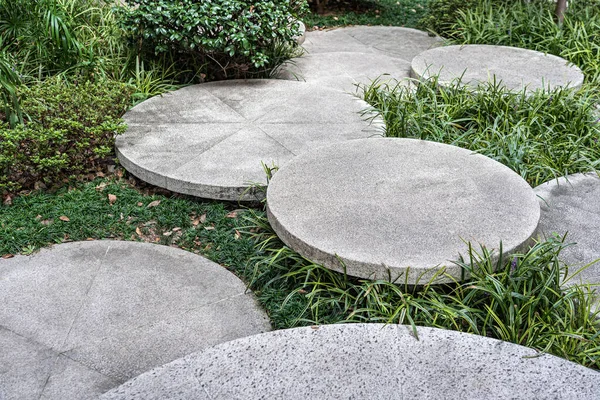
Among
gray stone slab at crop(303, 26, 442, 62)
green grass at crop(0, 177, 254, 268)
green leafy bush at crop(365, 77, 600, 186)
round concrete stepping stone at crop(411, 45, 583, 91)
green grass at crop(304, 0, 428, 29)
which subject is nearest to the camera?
green grass at crop(0, 177, 254, 268)

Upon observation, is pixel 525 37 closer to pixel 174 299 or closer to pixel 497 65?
pixel 497 65

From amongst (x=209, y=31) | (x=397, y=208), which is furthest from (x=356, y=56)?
(x=397, y=208)

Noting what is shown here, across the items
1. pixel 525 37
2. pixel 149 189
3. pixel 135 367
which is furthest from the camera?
pixel 525 37

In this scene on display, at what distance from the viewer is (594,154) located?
4445 millimetres

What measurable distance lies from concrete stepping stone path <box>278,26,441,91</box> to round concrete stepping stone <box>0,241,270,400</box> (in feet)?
8.31

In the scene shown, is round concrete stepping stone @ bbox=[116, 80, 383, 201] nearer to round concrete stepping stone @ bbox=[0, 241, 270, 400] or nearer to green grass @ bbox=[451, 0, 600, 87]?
round concrete stepping stone @ bbox=[0, 241, 270, 400]

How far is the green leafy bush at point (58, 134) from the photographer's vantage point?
13.7 ft

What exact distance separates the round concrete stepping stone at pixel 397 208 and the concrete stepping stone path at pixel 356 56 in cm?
159

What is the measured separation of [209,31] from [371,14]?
359 centimetres

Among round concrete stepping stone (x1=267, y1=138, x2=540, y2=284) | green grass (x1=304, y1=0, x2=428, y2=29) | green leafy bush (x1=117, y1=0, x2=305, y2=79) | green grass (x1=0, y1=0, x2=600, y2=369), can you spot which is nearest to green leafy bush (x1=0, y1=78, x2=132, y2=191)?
green grass (x1=0, y1=0, x2=600, y2=369)

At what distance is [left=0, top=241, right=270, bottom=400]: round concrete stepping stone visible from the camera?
9.20 feet

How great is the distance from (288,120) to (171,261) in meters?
1.65

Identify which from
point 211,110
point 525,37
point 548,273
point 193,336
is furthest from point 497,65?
point 193,336

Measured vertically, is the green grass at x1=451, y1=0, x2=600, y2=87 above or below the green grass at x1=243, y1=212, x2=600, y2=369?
above
